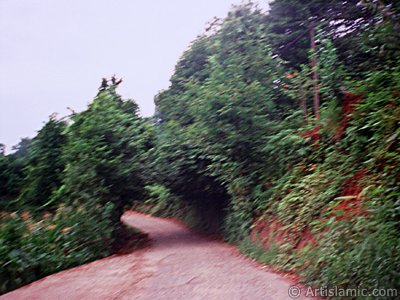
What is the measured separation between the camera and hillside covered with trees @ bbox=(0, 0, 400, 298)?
842cm

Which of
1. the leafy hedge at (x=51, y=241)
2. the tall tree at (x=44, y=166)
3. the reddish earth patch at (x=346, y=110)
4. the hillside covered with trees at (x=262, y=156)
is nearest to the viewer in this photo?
the hillside covered with trees at (x=262, y=156)

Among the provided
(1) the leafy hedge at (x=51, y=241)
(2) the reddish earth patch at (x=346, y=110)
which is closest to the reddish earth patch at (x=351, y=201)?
(2) the reddish earth patch at (x=346, y=110)

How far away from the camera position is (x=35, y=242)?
14.0 m

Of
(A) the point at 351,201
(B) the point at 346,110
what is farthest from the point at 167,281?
(B) the point at 346,110

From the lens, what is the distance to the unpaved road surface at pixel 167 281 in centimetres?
796

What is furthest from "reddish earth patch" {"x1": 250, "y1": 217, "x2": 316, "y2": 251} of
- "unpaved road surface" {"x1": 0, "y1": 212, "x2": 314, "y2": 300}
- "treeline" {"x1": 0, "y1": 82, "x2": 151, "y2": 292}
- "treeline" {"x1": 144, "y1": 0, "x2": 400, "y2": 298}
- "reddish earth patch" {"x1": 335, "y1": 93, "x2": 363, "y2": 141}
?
"treeline" {"x1": 0, "y1": 82, "x2": 151, "y2": 292}

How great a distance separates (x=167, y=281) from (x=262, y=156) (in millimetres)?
7030

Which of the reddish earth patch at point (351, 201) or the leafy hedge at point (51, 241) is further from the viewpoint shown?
the leafy hedge at point (51, 241)

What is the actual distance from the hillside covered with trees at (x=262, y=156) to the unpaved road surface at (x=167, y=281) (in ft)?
3.05

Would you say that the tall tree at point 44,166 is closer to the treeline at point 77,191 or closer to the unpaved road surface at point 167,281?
the treeline at point 77,191

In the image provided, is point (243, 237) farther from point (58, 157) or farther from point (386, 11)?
point (58, 157)

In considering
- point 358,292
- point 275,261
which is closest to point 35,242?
point 275,261

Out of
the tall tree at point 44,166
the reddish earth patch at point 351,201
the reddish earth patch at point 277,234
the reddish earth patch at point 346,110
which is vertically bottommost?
the reddish earth patch at point 277,234

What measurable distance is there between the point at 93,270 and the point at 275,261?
4.70 m
